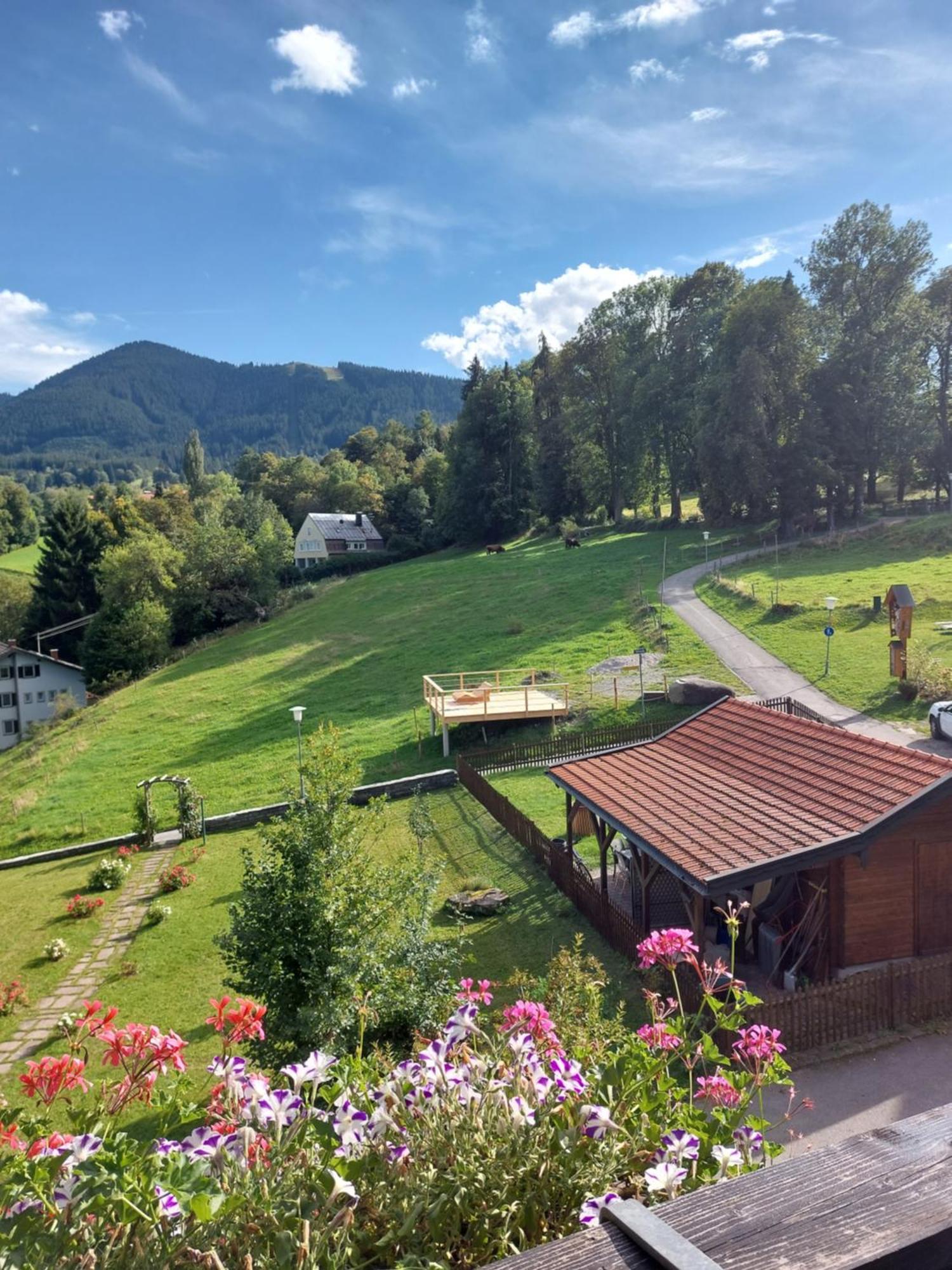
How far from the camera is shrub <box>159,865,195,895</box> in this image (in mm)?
20406

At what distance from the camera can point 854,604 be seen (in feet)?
114

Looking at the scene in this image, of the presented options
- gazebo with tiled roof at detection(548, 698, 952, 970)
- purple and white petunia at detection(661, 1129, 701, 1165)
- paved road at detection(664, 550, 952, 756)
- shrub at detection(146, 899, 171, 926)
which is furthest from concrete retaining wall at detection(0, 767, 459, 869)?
purple and white petunia at detection(661, 1129, 701, 1165)

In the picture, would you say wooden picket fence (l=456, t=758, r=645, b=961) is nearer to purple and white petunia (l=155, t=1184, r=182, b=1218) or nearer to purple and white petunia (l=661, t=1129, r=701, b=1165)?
purple and white petunia (l=661, t=1129, r=701, b=1165)

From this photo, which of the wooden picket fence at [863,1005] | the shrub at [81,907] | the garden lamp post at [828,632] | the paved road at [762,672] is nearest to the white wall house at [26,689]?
the shrub at [81,907]

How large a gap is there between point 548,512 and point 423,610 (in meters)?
26.4

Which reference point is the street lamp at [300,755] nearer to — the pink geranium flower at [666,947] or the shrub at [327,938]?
the shrub at [327,938]

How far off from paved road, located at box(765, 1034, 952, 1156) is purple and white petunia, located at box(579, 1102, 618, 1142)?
779 centimetres

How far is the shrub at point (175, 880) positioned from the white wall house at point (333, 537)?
2507 inches

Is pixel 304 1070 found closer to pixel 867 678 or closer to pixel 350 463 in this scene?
pixel 867 678

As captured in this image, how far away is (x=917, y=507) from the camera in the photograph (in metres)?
53.7

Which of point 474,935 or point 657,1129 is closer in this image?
point 657,1129

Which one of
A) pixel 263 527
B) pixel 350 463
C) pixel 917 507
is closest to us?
pixel 917 507

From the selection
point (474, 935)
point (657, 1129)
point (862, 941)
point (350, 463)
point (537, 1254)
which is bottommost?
point (474, 935)

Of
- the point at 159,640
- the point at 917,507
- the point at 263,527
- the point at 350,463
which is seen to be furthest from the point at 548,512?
the point at 350,463
